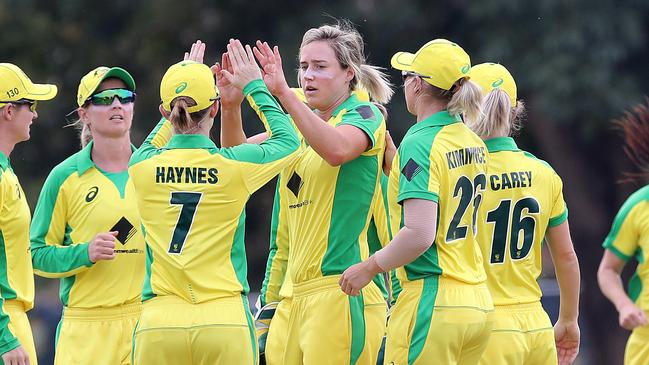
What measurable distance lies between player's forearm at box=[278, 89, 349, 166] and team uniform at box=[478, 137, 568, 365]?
1.06 meters

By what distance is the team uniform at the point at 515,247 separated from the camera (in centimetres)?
752

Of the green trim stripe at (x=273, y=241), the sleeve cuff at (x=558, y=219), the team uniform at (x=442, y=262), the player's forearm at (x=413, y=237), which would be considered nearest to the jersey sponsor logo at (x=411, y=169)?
the team uniform at (x=442, y=262)

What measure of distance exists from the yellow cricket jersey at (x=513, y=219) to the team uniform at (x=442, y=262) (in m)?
0.67

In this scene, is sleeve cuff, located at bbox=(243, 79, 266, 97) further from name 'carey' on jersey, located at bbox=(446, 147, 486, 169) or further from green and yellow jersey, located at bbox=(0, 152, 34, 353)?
green and yellow jersey, located at bbox=(0, 152, 34, 353)

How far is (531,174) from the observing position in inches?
301

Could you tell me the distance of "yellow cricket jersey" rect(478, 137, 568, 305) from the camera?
7.54 m

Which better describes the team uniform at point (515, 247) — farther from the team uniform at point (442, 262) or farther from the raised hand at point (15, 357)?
the raised hand at point (15, 357)

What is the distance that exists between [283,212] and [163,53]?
12.2m

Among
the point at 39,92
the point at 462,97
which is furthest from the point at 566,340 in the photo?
the point at 39,92

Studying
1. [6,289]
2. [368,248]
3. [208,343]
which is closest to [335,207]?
[368,248]

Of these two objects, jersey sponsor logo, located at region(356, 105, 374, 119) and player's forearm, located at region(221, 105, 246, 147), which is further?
player's forearm, located at region(221, 105, 246, 147)

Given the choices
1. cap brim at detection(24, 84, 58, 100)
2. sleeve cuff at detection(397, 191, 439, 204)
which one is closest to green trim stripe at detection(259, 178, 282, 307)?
sleeve cuff at detection(397, 191, 439, 204)

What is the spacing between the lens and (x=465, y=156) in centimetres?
677

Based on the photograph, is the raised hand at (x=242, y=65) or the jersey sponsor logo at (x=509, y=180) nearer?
the raised hand at (x=242, y=65)
